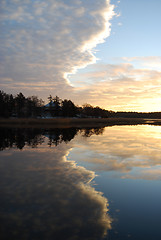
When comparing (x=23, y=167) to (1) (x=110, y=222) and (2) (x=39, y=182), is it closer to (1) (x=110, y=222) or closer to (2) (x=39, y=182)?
(2) (x=39, y=182)

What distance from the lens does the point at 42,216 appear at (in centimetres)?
562

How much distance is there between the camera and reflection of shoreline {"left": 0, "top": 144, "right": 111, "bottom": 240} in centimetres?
493

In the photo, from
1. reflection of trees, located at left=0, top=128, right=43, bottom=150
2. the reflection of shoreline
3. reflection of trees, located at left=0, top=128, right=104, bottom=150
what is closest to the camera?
the reflection of shoreline

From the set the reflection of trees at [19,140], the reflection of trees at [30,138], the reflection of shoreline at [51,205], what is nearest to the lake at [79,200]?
the reflection of shoreline at [51,205]

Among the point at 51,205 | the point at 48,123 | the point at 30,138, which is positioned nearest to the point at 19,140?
the point at 30,138

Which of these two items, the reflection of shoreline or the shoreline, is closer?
the reflection of shoreline

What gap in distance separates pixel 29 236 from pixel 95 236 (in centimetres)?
173

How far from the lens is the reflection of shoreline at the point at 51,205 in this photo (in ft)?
16.2

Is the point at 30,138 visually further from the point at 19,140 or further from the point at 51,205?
the point at 51,205

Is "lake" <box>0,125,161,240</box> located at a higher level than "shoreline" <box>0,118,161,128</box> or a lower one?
lower

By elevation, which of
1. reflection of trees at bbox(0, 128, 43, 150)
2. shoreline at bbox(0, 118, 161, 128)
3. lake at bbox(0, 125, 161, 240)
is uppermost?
shoreline at bbox(0, 118, 161, 128)

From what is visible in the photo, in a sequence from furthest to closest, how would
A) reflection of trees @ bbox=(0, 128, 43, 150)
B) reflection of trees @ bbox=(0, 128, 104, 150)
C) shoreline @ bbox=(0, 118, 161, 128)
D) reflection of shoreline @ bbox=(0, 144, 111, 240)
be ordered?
shoreline @ bbox=(0, 118, 161, 128) → reflection of trees @ bbox=(0, 128, 104, 150) → reflection of trees @ bbox=(0, 128, 43, 150) → reflection of shoreline @ bbox=(0, 144, 111, 240)

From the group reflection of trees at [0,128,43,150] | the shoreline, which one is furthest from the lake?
the shoreline

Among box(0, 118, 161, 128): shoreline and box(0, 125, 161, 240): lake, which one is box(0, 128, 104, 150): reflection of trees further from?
box(0, 118, 161, 128): shoreline
